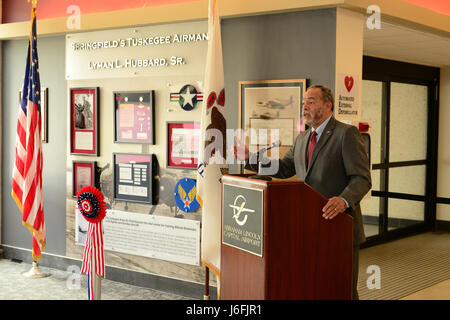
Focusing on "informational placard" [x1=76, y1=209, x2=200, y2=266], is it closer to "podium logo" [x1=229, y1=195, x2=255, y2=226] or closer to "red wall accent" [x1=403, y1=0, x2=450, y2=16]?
"podium logo" [x1=229, y1=195, x2=255, y2=226]

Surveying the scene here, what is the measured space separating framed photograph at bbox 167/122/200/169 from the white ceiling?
1729mm

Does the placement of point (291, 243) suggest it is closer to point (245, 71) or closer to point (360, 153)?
point (360, 153)

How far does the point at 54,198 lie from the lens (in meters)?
5.82

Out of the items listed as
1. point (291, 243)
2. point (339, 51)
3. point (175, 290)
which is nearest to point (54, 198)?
point (175, 290)

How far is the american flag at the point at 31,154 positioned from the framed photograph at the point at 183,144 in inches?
48.6

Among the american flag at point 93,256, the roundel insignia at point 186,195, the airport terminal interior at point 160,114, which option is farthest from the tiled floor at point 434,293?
the american flag at point 93,256

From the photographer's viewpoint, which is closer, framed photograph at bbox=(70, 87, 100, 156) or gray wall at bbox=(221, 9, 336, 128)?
gray wall at bbox=(221, 9, 336, 128)

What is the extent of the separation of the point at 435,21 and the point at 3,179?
4571mm

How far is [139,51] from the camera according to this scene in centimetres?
513

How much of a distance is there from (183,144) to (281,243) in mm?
2323

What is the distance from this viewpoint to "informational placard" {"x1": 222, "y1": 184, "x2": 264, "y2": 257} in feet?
9.04

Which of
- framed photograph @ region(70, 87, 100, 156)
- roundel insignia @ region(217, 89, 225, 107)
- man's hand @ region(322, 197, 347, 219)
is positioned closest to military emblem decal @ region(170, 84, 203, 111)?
roundel insignia @ region(217, 89, 225, 107)

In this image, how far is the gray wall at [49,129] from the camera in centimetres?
571

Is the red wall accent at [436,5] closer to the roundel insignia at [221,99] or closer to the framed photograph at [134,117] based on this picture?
the roundel insignia at [221,99]
